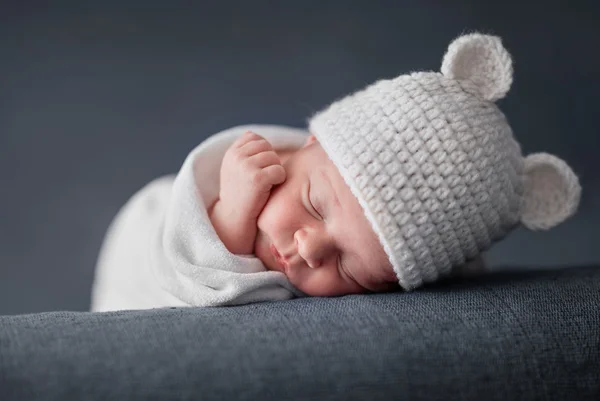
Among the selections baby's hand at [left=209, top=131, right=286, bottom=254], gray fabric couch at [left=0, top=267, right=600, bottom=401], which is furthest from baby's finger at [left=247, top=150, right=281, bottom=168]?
gray fabric couch at [left=0, top=267, right=600, bottom=401]

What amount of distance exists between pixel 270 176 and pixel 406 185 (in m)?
0.26

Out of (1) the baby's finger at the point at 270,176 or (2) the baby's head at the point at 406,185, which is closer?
(2) the baby's head at the point at 406,185

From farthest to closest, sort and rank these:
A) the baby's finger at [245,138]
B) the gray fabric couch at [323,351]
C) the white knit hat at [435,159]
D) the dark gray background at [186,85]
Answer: the dark gray background at [186,85] < the baby's finger at [245,138] < the white knit hat at [435,159] < the gray fabric couch at [323,351]

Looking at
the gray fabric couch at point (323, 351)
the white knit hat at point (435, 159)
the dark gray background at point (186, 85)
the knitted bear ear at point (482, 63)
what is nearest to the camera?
the gray fabric couch at point (323, 351)

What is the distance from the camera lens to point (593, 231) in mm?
2242

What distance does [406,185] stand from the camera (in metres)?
1.20

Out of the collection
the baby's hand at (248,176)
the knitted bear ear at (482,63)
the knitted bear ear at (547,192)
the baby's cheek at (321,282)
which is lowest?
the baby's cheek at (321,282)

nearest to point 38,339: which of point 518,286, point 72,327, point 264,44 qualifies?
point 72,327

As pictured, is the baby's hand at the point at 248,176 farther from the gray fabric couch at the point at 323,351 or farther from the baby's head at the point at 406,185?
the gray fabric couch at the point at 323,351

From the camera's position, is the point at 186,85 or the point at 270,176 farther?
the point at 186,85

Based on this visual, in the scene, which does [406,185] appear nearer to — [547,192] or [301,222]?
[301,222]

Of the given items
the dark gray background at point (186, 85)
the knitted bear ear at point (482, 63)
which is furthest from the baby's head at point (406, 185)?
the dark gray background at point (186, 85)

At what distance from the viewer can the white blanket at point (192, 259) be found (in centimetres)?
128

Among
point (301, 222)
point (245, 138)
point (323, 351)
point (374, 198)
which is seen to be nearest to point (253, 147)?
point (245, 138)
